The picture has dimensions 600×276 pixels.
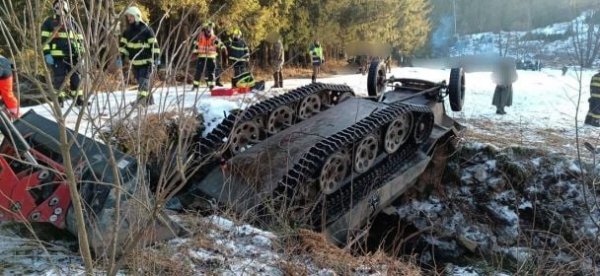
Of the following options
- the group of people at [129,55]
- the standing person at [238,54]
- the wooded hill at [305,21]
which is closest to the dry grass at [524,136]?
the standing person at [238,54]

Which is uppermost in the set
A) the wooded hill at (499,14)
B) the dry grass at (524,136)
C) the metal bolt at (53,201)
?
the wooded hill at (499,14)

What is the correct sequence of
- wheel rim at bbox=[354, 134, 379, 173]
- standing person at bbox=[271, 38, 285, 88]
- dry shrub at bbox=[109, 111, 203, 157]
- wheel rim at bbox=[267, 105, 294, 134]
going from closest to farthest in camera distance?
dry shrub at bbox=[109, 111, 203, 157] < wheel rim at bbox=[354, 134, 379, 173] < wheel rim at bbox=[267, 105, 294, 134] < standing person at bbox=[271, 38, 285, 88]

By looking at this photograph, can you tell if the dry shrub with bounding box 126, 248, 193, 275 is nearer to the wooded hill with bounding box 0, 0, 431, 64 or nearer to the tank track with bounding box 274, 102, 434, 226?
the tank track with bounding box 274, 102, 434, 226

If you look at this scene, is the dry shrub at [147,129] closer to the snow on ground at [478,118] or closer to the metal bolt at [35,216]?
the snow on ground at [478,118]

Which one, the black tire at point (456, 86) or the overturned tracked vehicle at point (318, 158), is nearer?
the overturned tracked vehicle at point (318, 158)

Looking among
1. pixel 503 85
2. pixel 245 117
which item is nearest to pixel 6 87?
pixel 245 117

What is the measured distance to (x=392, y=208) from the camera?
7.39 metres

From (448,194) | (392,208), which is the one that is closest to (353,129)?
(392,208)

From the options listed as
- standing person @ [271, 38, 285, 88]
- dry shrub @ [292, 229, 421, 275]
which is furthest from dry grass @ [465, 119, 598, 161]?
dry shrub @ [292, 229, 421, 275]

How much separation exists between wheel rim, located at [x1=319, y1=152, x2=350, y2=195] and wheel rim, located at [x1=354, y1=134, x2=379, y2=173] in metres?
0.14

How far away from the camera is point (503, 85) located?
11844mm

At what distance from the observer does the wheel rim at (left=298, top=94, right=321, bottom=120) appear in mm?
6602

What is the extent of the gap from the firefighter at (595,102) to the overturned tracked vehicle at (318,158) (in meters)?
5.29

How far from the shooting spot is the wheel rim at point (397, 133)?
19.8 feet
